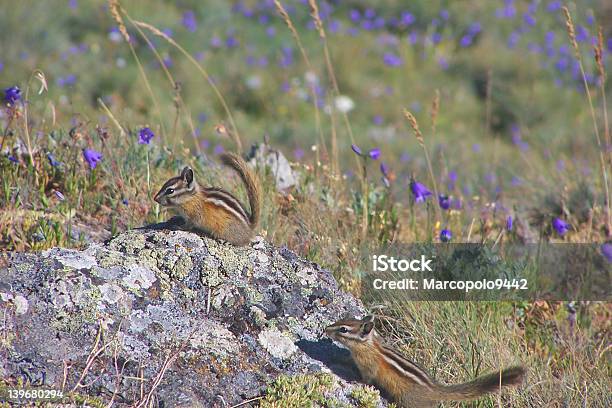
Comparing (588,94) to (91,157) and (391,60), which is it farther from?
(391,60)

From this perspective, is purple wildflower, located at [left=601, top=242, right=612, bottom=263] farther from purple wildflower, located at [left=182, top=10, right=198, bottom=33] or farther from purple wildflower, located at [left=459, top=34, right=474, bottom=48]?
purple wildflower, located at [left=182, top=10, right=198, bottom=33]

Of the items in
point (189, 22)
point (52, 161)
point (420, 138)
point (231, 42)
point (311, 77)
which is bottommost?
point (231, 42)

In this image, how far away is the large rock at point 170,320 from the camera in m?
3.98

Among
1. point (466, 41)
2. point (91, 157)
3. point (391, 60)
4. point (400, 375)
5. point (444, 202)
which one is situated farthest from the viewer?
point (466, 41)

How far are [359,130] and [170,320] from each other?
964 centimetres

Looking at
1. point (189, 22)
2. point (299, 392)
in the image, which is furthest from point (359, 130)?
point (299, 392)

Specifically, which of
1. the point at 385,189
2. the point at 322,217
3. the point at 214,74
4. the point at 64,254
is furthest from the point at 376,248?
the point at 214,74

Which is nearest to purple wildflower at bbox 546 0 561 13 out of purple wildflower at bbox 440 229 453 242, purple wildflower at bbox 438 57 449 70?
purple wildflower at bbox 438 57 449 70

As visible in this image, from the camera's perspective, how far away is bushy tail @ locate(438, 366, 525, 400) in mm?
4246

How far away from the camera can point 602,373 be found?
5.00m

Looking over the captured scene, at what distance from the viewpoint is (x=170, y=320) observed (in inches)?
171

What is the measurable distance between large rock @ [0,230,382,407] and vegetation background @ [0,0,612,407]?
67 centimetres

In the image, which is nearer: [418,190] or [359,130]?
[418,190]

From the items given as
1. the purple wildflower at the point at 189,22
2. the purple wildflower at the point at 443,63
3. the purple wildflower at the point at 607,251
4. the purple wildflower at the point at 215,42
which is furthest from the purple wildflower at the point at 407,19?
the purple wildflower at the point at 607,251
